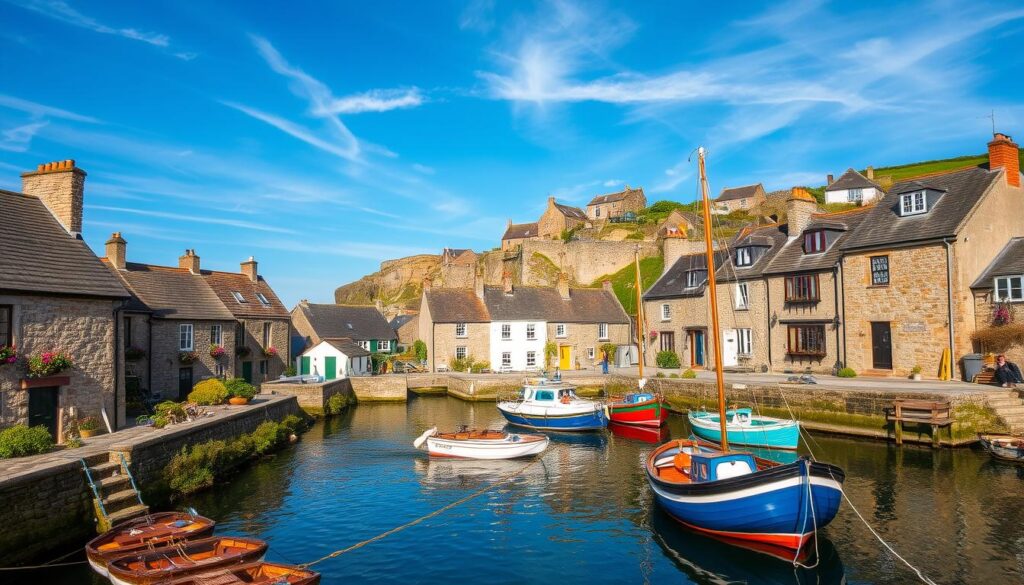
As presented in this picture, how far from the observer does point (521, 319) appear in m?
49.2

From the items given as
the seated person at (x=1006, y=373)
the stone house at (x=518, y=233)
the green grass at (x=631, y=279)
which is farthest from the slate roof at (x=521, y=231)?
the seated person at (x=1006, y=373)

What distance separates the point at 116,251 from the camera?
30.5m

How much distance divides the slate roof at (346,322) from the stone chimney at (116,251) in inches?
697

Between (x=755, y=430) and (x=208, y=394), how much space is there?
72.7ft

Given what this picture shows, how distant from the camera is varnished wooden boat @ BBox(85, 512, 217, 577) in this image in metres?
11.5

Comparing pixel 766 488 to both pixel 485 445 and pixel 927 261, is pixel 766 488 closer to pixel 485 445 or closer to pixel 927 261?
pixel 485 445

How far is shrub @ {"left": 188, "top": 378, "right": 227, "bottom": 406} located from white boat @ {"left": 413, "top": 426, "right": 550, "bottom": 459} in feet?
29.7

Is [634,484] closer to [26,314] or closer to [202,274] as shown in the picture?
[26,314]

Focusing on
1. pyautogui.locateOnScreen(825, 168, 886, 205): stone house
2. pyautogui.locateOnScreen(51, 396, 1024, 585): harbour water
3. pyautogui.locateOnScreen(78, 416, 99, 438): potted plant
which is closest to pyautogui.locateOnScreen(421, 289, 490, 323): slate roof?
pyautogui.locateOnScreen(51, 396, 1024, 585): harbour water

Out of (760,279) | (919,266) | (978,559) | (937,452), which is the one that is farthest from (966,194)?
(978,559)

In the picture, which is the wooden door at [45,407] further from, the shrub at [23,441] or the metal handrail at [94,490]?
the metal handrail at [94,490]

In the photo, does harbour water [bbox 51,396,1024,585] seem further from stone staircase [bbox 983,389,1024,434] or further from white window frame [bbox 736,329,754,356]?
white window frame [bbox 736,329,754,356]

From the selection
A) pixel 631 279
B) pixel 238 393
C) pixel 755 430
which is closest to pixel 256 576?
pixel 238 393

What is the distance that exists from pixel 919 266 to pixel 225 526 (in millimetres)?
31361
